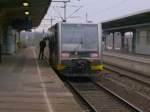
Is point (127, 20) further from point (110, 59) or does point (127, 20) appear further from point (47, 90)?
point (47, 90)

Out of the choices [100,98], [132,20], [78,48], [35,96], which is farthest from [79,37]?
[132,20]

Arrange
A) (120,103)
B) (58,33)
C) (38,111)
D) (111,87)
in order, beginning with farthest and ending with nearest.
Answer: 1. (58,33)
2. (111,87)
3. (120,103)
4. (38,111)

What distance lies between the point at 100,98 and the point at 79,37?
251 inches

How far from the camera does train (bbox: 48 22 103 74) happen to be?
76.6 ft

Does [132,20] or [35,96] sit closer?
[35,96]

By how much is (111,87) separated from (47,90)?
5679 millimetres

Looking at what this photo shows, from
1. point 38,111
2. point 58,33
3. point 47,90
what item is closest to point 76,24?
point 58,33

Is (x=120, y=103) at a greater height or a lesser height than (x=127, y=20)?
lesser

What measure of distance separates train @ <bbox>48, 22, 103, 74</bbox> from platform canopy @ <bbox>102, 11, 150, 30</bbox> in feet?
21.3

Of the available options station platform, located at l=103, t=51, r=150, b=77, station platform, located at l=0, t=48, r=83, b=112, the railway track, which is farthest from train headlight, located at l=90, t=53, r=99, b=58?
station platform, located at l=103, t=51, r=150, b=77

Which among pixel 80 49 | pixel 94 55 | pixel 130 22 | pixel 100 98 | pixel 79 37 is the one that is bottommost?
pixel 100 98

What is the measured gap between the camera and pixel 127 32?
38.6m

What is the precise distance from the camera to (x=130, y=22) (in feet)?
118

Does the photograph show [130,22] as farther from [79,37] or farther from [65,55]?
[65,55]
